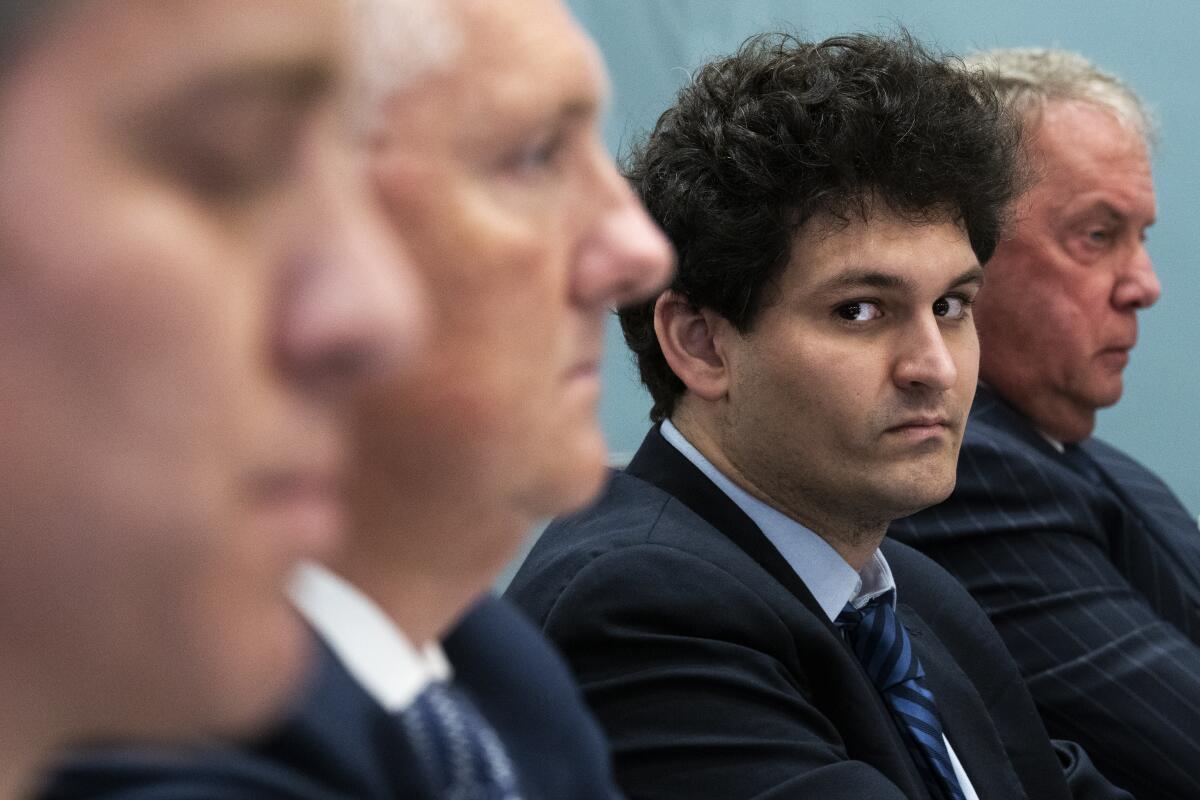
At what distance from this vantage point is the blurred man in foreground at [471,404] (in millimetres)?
630

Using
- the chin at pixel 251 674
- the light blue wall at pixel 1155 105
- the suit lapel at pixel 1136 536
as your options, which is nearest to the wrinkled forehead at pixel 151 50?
the chin at pixel 251 674

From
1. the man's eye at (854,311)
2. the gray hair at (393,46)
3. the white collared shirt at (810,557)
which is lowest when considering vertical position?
the white collared shirt at (810,557)

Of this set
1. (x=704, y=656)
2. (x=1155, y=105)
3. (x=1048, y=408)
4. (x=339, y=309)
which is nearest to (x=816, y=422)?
(x=704, y=656)

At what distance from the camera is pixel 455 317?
0.67 meters

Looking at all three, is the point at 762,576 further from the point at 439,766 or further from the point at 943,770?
the point at 439,766

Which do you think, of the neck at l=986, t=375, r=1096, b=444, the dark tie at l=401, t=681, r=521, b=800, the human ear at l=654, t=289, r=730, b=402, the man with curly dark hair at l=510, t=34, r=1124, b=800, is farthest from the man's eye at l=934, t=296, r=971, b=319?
the dark tie at l=401, t=681, r=521, b=800

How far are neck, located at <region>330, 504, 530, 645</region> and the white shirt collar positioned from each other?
1 cm

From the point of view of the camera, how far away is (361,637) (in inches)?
25.2

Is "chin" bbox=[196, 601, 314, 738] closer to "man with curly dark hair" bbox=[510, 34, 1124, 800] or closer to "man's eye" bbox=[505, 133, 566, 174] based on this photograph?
"man's eye" bbox=[505, 133, 566, 174]

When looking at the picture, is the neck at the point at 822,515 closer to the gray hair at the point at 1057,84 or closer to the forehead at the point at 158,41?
the gray hair at the point at 1057,84

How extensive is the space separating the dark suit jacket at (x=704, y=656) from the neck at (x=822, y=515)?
2.5 inches

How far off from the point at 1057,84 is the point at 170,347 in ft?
7.28

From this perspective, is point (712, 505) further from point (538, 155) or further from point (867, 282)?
point (538, 155)

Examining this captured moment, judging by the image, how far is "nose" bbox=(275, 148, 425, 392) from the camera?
38cm
